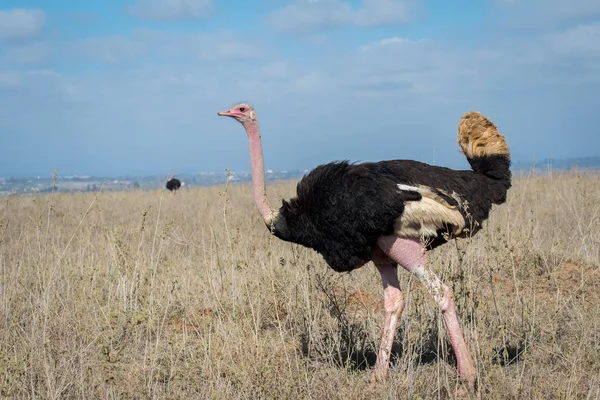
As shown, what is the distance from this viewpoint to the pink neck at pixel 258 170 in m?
→ 5.08

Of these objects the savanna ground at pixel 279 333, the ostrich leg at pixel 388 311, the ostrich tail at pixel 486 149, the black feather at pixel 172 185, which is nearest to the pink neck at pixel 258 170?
the savanna ground at pixel 279 333

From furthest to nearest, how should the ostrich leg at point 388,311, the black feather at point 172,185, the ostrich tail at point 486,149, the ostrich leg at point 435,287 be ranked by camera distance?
the black feather at point 172,185
the ostrich tail at point 486,149
the ostrich leg at point 388,311
the ostrich leg at point 435,287

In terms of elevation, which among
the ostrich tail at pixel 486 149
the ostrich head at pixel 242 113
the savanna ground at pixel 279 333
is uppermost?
the ostrich head at pixel 242 113

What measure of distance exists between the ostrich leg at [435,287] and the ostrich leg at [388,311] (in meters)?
0.40

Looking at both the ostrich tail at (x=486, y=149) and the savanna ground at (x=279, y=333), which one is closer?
the savanna ground at (x=279, y=333)

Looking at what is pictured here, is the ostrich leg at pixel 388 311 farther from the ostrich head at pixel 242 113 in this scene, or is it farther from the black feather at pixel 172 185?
the black feather at pixel 172 185

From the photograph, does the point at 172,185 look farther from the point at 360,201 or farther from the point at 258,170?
the point at 360,201

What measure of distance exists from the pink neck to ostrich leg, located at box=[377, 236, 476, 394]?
Result: 0.90 metres

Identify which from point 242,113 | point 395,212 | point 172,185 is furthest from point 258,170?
point 172,185

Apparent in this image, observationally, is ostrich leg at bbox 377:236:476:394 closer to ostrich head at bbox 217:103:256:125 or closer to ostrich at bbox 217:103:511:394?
ostrich at bbox 217:103:511:394

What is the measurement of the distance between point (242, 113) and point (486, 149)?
178cm

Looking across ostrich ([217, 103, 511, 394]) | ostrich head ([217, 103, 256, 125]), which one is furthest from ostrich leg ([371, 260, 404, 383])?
ostrich head ([217, 103, 256, 125])

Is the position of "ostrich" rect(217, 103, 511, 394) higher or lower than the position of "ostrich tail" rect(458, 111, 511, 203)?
lower

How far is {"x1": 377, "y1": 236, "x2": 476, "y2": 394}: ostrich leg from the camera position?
439 cm
